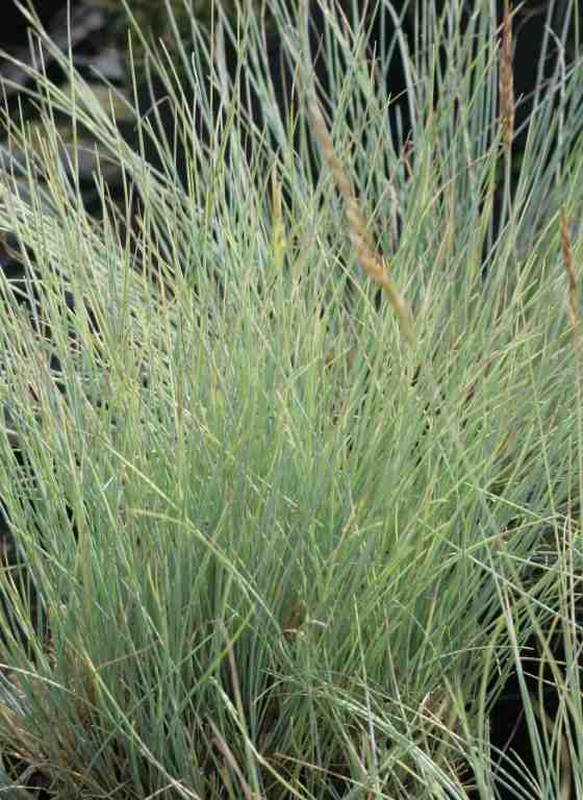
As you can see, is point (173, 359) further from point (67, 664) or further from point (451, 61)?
point (451, 61)

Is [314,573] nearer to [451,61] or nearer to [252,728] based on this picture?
[252,728]

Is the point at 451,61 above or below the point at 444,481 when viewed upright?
above

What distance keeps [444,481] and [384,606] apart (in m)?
0.12

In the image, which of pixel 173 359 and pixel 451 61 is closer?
pixel 173 359

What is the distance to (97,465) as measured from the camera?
36.1 inches

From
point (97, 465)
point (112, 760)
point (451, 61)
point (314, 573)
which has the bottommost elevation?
point (112, 760)

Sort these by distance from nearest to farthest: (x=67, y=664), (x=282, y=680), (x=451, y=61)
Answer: (x=282, y=680) < (x=67, y=664) < (x=451, y=61)

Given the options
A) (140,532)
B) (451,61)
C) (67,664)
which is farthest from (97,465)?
(451,61)

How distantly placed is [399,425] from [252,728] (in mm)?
240

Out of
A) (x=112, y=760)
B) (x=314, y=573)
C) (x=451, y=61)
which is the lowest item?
(x=112, y=760)

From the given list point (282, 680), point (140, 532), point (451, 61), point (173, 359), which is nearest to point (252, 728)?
point (282, 680)

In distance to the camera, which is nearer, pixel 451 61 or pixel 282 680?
pixel 282 680

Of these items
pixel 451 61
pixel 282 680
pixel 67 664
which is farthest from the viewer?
pixel 451 61

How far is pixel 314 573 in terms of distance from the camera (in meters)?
0.92
